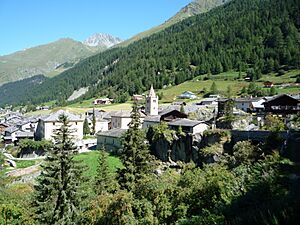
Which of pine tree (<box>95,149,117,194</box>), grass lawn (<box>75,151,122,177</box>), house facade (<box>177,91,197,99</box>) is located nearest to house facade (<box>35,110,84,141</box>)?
grass lawn (<box>75,151,122,177</box>)

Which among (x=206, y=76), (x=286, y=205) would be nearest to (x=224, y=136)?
(x=286, y=205)

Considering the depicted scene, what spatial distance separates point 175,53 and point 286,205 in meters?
177

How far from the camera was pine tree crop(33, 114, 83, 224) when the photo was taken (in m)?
22.4

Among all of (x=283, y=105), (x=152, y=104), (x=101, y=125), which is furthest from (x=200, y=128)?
(x=101, y=125)

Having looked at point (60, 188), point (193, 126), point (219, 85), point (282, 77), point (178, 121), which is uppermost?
point (282, 77)

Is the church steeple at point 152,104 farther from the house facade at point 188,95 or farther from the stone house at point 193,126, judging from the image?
the house facade at point 188,95

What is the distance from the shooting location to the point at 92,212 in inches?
766

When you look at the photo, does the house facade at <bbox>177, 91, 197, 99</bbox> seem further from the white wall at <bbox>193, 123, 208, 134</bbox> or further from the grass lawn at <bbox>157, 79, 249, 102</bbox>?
the white wall at <bbox>193, 123, 208, 134</bbox>

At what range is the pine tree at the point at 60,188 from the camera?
22.4 m

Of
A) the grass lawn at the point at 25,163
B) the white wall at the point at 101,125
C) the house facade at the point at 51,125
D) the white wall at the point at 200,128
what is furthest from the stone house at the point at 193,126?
the white wall at the point at 101,125

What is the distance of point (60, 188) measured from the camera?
23125 millimetres

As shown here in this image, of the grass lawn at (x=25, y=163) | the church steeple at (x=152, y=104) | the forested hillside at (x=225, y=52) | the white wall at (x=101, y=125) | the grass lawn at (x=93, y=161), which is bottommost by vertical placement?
the grass lawn at (x=25, y=163)

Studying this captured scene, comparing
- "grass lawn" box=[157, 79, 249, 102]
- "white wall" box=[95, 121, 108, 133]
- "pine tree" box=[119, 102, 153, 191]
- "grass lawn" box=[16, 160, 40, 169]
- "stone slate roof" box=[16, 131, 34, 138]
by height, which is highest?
"grass lawn" box=[157, 79, 249, 102]

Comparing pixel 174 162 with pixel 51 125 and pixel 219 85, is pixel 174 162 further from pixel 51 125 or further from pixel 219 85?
pixel 219 85
